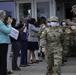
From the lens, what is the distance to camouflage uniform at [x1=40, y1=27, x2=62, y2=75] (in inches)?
345

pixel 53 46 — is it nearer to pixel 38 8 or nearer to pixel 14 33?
pixel 14 33

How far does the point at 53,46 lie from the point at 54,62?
0.43 metres

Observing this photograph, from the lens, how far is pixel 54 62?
877cm

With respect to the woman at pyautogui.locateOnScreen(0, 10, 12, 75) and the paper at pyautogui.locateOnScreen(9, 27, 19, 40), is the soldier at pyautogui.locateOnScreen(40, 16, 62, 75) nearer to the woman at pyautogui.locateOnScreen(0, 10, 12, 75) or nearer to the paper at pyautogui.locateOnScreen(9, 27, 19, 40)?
the woman at pyautogui.locateOnScreen(0, 10, 12, 75)

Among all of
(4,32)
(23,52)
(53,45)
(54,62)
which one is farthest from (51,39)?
(23,52)

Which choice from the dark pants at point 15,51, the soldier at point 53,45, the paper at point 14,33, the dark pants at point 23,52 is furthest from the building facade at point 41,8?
the soldier at point 53,45

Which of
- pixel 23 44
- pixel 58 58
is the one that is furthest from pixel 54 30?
pixel 23 44

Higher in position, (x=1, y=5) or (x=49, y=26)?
(x=1, y=5)

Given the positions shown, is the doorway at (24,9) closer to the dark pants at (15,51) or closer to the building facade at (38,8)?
the building facade at (38,8)

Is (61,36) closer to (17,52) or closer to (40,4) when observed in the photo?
(17,52)

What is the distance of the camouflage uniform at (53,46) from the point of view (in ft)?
28.7

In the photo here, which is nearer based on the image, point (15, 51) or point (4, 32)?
point (4, 32)

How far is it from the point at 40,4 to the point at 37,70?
6189 millimetres

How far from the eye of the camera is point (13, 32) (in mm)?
10734
